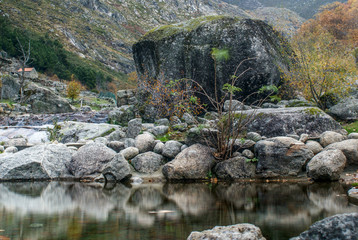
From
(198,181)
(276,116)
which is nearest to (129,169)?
(198,181)

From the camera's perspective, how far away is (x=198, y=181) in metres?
8.61

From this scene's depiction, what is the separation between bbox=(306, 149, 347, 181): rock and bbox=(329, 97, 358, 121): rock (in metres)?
4.85

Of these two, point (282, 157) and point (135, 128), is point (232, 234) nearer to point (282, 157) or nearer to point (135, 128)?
point (282, 157)

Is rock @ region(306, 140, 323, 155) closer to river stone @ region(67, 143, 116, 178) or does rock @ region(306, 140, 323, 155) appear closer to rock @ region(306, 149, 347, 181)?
rock @ region(306, 149, 347, 181)

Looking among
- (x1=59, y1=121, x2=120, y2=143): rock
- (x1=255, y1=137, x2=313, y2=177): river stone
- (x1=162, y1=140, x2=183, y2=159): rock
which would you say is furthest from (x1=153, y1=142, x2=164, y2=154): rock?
(x1=59, y1=121, x2=120, y2=143): rock

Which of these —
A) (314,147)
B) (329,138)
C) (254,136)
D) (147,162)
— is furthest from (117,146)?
(329,138)

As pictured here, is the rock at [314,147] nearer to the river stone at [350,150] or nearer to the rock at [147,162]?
the river stone at [350,150]

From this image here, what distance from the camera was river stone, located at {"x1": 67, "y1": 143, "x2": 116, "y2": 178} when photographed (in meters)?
9.42

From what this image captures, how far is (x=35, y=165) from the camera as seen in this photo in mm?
9469

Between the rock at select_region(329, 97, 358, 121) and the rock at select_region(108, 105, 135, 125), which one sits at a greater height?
the rock at select_region(108, 105, 135, 125)

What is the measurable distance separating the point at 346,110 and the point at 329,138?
3.74 m

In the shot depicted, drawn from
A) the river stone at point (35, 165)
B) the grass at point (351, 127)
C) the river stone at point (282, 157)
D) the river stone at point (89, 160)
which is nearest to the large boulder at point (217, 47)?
the grass at point (351, 127)

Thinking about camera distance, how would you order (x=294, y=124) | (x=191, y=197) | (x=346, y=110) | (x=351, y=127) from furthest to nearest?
(x=346, y=110)
(x=351, y=127)
(x=294, y=124)
(x=191, y=197)

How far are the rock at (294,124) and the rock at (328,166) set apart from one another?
7.18 feet
